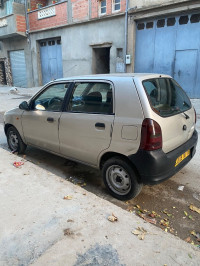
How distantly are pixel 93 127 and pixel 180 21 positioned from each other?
8694 millimetres

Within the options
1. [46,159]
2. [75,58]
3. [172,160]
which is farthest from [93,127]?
[75,58]

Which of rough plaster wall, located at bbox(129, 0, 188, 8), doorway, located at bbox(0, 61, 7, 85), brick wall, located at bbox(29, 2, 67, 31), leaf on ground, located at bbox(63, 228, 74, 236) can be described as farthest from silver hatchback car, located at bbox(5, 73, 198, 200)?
doorway, located at bbox(0, 61, 7, 85)

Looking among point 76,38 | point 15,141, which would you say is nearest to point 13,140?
point 15,141

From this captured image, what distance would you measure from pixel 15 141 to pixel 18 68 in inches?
618

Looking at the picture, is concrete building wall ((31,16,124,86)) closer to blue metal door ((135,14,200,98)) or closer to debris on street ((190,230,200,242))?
blue metal door ((135,14,200,98))

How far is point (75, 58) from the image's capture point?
45.1 feet

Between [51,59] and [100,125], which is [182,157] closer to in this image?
[100,125]

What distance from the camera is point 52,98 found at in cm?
396

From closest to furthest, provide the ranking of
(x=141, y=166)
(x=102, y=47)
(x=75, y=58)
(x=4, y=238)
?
(x=4, y=238), (x=141, y=166), (x=102, y=47), (x=75, y=58)

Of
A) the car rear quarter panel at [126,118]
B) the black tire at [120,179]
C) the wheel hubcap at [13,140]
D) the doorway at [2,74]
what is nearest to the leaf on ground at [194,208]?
the black tire at [120,179]

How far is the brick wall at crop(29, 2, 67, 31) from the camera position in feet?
44.4

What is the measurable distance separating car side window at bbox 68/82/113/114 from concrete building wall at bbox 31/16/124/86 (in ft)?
29.2

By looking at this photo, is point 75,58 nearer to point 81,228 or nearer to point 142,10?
point 142,10

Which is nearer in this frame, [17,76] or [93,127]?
[93,127]
